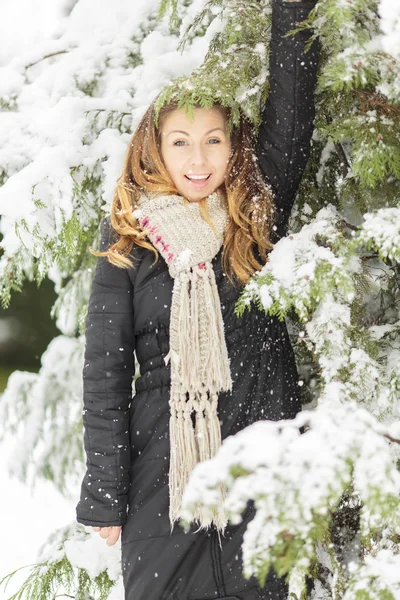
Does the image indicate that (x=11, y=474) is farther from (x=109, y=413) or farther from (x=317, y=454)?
(x=317, y=454)

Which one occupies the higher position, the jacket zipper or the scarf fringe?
the scarf fringe

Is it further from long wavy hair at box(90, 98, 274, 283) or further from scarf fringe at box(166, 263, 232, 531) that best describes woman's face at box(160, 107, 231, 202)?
scarf fringe at box(166, 263, 232, 531)

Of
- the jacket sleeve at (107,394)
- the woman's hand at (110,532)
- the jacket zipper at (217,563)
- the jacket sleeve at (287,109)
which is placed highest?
the jacket sleeve at (287,109)

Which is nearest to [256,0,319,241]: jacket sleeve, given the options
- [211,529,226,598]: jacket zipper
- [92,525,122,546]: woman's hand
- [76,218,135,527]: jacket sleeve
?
[76,218,135,527]: jacket sleeve

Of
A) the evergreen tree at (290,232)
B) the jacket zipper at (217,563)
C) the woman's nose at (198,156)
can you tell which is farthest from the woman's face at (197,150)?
the jacket zipper at (217,563)

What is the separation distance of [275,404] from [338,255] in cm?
64

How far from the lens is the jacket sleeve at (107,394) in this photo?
248 cm

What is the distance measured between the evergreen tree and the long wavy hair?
0.18 metres

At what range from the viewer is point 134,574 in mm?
2426

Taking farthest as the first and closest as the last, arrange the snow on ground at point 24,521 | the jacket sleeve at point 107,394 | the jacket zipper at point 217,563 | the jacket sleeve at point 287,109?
the snow on ground at point 24,521 → the jacket sleeve at point 107,394 → the jacket zipper at point 217,563 → the jacket sleeve at point 287,109

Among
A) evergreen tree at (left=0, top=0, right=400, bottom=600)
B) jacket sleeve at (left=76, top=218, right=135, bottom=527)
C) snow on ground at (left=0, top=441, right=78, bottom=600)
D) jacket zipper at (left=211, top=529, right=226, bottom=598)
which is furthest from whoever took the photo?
snow on ground at (left=0, top=441, right=78, bottom=600)

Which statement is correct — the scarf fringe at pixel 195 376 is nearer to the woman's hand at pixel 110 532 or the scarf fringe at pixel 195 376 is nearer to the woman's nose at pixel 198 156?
the woman's hand at pixel 110 532

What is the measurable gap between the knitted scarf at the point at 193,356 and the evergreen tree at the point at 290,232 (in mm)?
167

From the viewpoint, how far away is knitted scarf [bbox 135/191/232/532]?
7.54 ft
